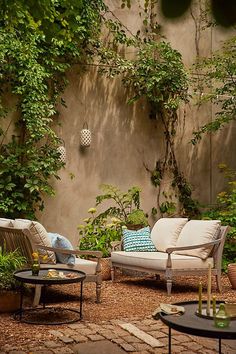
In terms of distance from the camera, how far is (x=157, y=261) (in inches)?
243

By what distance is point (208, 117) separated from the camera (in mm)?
9883

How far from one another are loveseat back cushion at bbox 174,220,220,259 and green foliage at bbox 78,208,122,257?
1.33m

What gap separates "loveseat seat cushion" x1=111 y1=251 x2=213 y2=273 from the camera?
6110 mm

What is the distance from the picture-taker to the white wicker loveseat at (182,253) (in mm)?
6102

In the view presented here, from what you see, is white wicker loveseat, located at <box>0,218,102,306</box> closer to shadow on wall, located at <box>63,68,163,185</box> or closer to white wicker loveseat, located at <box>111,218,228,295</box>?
white wicker loveseat, located at <box>111,218,228,295</box>

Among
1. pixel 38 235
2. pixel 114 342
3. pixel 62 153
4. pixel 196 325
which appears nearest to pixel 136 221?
pixel 62 153

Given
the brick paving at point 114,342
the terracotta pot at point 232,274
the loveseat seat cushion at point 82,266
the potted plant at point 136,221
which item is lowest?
the brick paving at point 114,342

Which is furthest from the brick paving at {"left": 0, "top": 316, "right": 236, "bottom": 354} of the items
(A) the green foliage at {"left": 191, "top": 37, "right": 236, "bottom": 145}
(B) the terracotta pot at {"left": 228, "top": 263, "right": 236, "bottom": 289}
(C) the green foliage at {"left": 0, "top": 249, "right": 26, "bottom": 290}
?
(A) the green foliage at {"left": 191, "top": 37, "right": 236, "bottom": 145}

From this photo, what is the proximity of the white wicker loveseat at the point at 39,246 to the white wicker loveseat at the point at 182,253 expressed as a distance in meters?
0.98

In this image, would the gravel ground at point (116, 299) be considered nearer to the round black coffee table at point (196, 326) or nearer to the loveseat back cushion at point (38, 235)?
the loveseat back cushion at point (38, 235)

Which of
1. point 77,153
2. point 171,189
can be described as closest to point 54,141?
point 77,153

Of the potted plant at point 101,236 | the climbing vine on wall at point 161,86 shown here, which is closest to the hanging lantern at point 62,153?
the potted plant at point 101,236

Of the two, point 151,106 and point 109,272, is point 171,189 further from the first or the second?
point 109,272

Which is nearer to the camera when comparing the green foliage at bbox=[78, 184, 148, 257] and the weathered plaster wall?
the green foliage at bbox=[78, 184, 148, 257]
